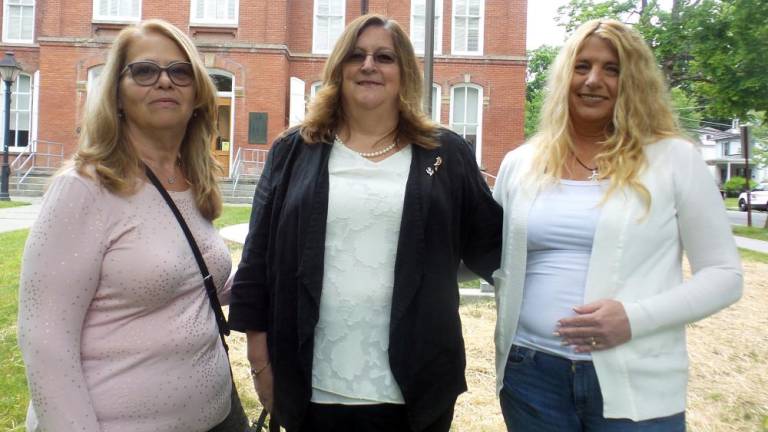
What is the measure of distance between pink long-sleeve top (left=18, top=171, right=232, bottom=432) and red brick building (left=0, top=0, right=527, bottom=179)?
67.4ft

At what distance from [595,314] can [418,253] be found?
0.60 meters

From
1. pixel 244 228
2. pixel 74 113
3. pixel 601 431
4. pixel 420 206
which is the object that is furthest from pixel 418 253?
pixel 74 113

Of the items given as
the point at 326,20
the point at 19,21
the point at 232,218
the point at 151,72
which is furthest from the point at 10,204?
the point at 151,72

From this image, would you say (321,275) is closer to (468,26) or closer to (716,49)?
(716,49)

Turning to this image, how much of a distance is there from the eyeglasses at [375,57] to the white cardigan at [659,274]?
0.91 m

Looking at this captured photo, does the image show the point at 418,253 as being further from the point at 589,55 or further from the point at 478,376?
the point at 478,376

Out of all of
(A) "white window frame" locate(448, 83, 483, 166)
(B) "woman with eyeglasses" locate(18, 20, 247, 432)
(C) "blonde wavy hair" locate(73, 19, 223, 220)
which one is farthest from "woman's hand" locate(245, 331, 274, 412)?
(A) "white window frame" locate(448, 83, 483, 166)

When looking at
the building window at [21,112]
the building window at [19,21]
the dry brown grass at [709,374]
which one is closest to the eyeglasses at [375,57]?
the dry brown grass at [709,374]

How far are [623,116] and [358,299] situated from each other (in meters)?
1.11

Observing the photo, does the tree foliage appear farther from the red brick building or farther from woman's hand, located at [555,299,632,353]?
woman's hand, located at [555,299,632,353]

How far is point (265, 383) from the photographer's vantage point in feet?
7.70

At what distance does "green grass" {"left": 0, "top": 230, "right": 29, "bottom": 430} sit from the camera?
4004 millimetres

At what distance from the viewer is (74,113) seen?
2258 cm

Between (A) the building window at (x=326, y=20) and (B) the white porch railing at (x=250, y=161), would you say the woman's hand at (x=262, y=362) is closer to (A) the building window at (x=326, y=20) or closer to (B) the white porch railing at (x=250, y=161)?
(B) the white porch railing at (x=250, y=161)
